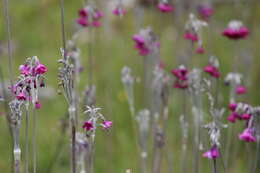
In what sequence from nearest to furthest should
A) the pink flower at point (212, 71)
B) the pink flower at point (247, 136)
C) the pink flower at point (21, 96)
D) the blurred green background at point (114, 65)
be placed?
the pink flower at point (21, 96) < the pink flower at point (247, 136) < the pink flower at point (212, 71) < the blurred green background at point (114, 65)

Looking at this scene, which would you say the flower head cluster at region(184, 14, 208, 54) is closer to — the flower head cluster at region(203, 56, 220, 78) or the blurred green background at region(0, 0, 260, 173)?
the flower head cluster at region(203, 56, 220, 78)

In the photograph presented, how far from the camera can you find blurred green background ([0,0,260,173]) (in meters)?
3.91

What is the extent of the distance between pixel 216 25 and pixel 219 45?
47.9 inches

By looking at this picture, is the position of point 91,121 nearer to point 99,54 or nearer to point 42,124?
point 42,124

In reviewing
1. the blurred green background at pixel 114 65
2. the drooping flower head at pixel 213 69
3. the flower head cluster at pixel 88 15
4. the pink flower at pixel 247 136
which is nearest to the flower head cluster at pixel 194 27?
the drooping flower head at pixel 213 69

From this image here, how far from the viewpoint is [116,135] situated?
423cm

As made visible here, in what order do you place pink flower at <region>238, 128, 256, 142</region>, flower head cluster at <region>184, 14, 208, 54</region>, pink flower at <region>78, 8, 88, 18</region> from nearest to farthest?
pink flower at <region>238, 128, 256, 142</region>, flower head cluster at <region>184, 14, 208, 54</region>, pink flower at <region>78, 8, 88, 18</region>

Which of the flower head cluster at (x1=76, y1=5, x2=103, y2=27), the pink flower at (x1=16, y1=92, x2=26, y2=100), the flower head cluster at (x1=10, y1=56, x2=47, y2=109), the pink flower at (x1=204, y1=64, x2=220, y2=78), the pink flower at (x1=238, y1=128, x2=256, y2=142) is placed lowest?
the pink flower at (x1=238, y1=128, x2=256, y2=142)

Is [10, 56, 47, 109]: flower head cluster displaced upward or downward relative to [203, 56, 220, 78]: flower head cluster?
downward

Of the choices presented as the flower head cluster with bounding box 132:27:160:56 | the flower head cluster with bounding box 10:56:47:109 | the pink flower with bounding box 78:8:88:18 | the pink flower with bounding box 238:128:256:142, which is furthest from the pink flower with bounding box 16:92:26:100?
the flower head cluster with bounding box 132:27:160:56

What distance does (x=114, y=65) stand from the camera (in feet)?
18.3

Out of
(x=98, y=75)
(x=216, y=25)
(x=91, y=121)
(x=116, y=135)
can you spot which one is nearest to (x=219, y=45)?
(x=216, y=25)

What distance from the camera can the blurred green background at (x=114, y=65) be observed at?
12.8 ft

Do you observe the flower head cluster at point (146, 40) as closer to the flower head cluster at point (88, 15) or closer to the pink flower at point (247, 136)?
the flower head cluster at point (88, 15)
